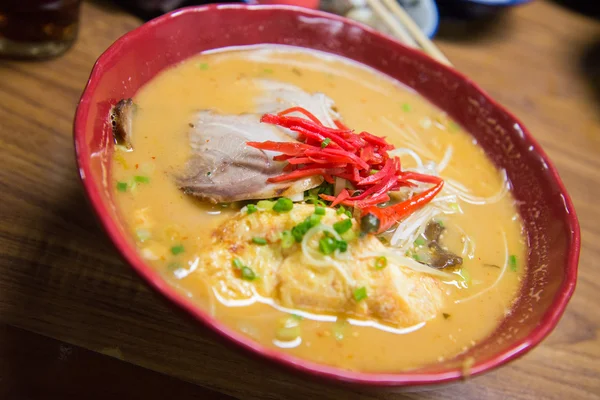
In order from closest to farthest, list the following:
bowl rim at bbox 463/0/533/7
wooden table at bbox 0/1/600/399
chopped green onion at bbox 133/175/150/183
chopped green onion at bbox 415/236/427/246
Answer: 1. wooden table at bbox 0/1/600/399
2. chopped green onion at bbox 133/175/150/183
3. chopped green onion at bbox 415/236/427/246
4. bowl rim at bbox 463/0/533/7

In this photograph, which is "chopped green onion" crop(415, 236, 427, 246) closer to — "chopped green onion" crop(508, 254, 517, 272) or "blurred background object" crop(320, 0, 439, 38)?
"chopped green onion" crop(508, 254, 517, 272)

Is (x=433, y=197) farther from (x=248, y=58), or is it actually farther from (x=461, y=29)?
(x=461, y=29)

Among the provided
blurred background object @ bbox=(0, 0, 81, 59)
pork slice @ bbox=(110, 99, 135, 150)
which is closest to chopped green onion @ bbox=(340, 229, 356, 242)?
pork slice @ bbox=(110, 99, 135, 150)

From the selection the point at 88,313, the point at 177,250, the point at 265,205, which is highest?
the point at 265,205

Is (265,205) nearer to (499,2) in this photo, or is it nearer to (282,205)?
(282,205)

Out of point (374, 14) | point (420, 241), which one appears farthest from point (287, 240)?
point (374, 14)

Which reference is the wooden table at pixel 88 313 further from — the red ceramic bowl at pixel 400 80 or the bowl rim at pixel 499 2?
the bowl rim at pixel 499 2

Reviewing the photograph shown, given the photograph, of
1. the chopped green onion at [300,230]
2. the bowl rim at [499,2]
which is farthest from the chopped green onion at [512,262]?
the bowl rim at [499,2]
